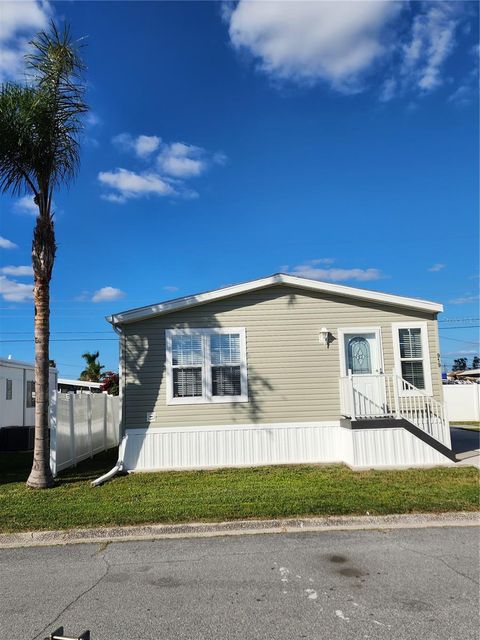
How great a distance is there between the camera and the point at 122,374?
1057cm

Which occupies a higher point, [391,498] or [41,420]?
[41,420]

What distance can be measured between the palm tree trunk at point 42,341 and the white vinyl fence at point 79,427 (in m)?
0.84

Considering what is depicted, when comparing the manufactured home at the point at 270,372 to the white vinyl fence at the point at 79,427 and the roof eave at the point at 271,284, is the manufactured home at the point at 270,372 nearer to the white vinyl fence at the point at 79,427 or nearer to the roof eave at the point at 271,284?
the roof eave at the point at 271,284

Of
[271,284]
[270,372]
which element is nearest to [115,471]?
[270,372]

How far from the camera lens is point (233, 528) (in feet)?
20.0

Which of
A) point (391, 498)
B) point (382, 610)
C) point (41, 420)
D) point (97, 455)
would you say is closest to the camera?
point (382, 610)

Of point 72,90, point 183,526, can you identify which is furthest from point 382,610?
point 72,90

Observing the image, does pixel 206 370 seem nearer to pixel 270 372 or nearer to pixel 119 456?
pixel 270 372

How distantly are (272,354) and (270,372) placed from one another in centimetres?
39

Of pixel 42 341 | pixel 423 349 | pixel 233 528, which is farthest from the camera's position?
pixel 423 349

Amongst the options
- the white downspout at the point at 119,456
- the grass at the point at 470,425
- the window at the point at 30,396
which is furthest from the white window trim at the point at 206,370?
the grass at the point at 470,425

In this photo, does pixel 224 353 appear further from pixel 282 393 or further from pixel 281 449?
pixel 281 449

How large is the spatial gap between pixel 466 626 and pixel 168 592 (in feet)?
7.64

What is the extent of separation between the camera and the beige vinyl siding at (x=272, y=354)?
10.5 m
